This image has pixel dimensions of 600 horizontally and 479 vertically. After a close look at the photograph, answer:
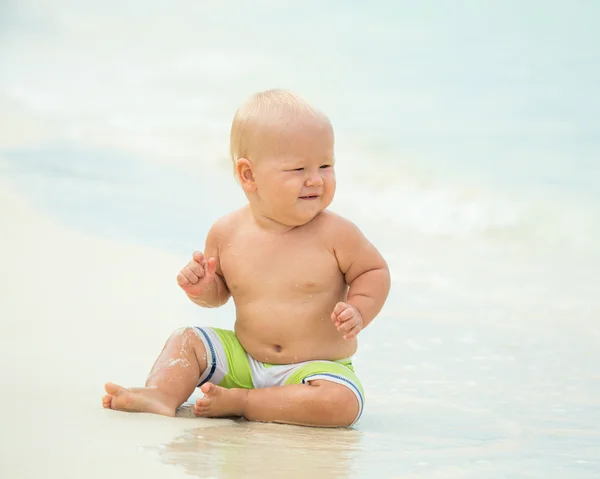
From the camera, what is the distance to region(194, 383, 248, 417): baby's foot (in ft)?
7.00

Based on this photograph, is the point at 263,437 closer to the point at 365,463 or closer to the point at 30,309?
the point at 365,463

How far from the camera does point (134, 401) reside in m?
2.05

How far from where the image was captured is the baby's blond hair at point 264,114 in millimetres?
2314

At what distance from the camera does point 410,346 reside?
349cm

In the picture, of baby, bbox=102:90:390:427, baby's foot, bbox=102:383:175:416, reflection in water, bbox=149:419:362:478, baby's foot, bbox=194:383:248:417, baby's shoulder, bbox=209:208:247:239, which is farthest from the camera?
baby's shoulder, bbox=209:208:247:239

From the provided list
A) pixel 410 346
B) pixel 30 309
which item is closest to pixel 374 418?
pixel 410 346

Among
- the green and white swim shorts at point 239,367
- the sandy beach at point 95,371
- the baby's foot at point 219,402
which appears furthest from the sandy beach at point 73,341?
the green and white swim shorts at point 239,367

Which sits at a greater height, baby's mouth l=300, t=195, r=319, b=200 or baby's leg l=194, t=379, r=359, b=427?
baby's mouth l=300, t=195, r=319, b=200

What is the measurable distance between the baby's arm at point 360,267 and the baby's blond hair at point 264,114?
0.95 ft

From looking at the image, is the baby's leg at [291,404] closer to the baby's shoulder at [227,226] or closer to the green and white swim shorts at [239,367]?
the green and white swim shorts at [239,367]

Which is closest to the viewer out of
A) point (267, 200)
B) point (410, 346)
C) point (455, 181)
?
point (267, 200)

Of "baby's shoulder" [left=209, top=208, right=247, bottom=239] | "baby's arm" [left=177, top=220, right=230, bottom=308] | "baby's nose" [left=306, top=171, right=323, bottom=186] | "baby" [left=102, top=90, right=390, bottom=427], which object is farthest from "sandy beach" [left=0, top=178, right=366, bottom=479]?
"baby's nose" [left=306, top=171, right=323, bottom=186]

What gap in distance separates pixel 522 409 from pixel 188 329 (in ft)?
3.09

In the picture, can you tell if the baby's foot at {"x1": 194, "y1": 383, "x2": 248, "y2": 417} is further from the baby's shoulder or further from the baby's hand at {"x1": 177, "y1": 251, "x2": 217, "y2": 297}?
the baby's shoulder
